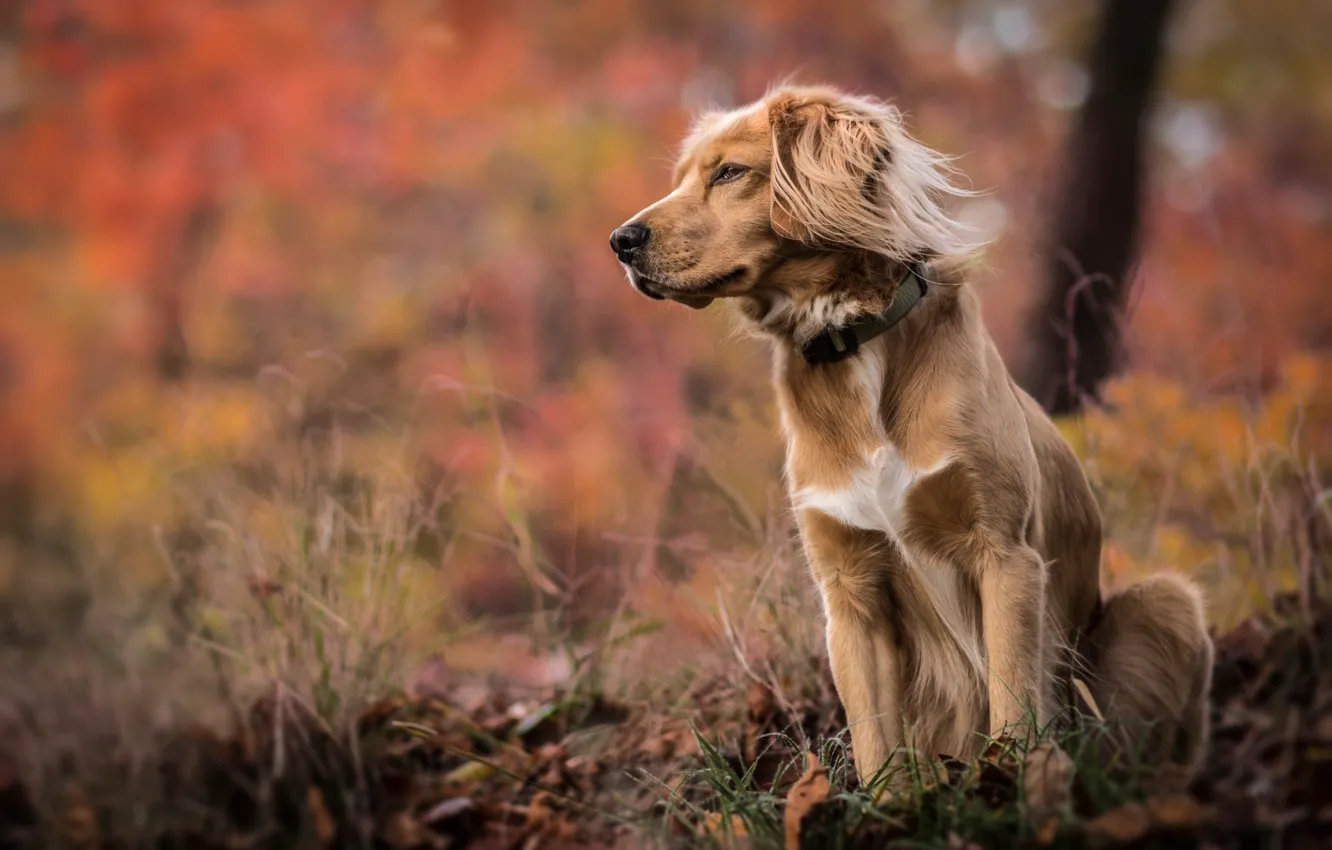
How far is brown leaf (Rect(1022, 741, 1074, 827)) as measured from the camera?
203 centimetres

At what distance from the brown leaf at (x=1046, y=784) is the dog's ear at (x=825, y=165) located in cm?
119

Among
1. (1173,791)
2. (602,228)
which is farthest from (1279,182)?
(1173,791)

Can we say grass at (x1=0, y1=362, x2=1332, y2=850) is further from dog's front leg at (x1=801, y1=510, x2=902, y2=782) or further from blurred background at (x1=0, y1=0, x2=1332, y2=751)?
dog's front leg at (x1=801, y1=510, x2=902, y2=782)

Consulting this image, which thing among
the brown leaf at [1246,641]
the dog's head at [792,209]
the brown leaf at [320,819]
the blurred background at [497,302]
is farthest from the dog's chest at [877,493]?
the brown leaf at [320,819]

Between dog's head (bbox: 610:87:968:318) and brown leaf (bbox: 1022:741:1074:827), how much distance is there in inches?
43.8

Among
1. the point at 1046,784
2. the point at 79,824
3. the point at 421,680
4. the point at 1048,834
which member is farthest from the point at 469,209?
the point at 1048,834

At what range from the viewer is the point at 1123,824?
1912 millimetres

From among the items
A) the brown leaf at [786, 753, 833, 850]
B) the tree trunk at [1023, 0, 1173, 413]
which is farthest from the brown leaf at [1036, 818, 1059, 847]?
the tree trunk at [1023, 0, 1173, 413]

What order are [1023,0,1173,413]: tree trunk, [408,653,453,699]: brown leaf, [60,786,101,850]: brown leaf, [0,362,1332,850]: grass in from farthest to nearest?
[1023,0,1173,413]: tree trunk → [408,653,453,699]: brown leaf → [60,786,101,850]: brown leaf → [0,362,1332,850]: grass

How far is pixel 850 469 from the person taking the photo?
102 inches

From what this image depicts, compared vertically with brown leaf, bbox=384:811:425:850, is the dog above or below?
above

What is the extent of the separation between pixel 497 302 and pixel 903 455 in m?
8.91

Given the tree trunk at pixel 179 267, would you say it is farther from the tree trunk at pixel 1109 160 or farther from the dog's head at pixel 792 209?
the dog's head at pixel 792 209

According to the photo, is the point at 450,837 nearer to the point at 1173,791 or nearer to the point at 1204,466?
the point at 1173,791
